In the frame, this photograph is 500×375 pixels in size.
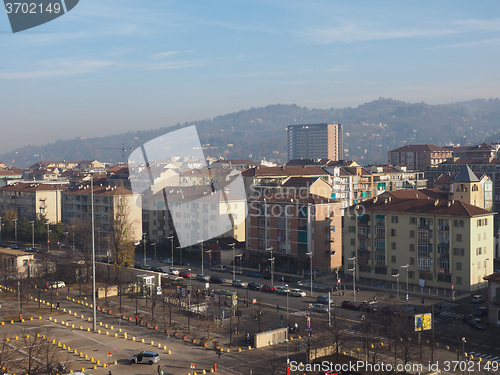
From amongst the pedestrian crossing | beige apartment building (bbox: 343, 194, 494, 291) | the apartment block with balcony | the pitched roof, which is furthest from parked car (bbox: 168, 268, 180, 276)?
the pitched roof

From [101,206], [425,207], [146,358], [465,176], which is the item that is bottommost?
[146,358]

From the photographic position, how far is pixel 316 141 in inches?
6954

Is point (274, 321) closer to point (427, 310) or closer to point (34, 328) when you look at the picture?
point (427, 310)

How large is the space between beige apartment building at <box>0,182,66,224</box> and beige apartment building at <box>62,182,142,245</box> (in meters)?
2.36

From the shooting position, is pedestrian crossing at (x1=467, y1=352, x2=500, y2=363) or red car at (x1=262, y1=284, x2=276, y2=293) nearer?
pedestrian crossing at (x1=467, y1=352, x2=500, y2=363)

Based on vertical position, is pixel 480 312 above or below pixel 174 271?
above

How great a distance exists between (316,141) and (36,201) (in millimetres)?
123624

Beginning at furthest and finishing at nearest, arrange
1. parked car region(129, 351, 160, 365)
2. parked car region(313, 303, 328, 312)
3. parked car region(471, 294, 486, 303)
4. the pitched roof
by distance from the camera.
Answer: the pitched roof, parked car region(471, 294, 486, 303), parked car region(313, 303, 328, 312), parked car region(129, 351, 160, 365)

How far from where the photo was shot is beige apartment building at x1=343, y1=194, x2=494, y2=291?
33.2 m

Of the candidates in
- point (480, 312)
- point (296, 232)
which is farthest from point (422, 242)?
point (296, 232)

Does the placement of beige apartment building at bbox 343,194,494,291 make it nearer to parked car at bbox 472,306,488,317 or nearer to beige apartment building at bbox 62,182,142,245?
parked car at bbox 472,306,488,317

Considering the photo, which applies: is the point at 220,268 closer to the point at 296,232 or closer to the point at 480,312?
the point at 296,232

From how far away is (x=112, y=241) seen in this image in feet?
130

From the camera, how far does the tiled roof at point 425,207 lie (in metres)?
33.6
